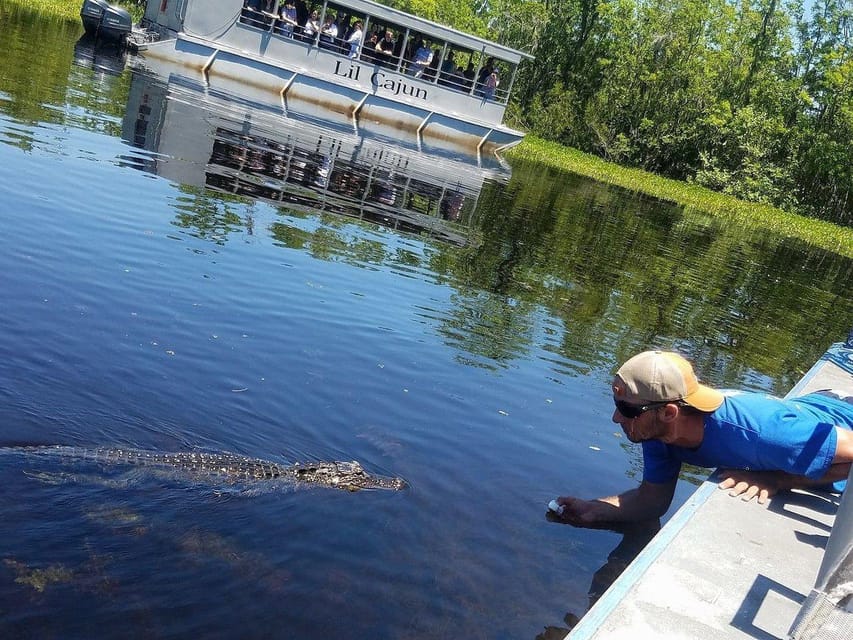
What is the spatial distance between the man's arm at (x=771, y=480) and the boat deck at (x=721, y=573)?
53 millimetres

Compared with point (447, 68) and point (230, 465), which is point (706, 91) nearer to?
point (447, 68)

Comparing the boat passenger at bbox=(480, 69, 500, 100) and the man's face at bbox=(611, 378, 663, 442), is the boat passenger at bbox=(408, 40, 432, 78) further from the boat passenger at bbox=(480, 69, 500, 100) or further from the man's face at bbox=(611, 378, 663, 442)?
the man's face at bbox=(611, 378, 663, 442)

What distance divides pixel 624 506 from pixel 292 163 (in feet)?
47.9

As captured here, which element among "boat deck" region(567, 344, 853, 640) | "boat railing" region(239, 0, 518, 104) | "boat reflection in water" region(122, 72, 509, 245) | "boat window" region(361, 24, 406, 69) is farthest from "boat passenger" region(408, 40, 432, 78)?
"boat deck" region(567, 344, 853, 640)

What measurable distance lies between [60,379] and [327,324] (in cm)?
335

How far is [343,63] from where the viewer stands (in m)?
33.6

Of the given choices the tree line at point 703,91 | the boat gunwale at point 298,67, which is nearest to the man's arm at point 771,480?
the boat gunwale at point 298,67

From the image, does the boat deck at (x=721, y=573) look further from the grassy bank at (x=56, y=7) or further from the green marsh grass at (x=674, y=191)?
the grassy bank at (x=56, y=7)

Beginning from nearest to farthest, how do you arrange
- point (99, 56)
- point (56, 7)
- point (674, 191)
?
point (99, 56) → point (674, 191) → point (56, 7)

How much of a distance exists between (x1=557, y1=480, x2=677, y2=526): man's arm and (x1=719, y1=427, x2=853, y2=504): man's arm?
56 cm

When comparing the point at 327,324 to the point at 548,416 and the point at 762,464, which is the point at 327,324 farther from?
the point at 762,464

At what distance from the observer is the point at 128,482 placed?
559cm

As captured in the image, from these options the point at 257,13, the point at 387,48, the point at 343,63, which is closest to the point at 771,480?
the point at 343,63

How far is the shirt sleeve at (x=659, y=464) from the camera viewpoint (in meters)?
5.89
